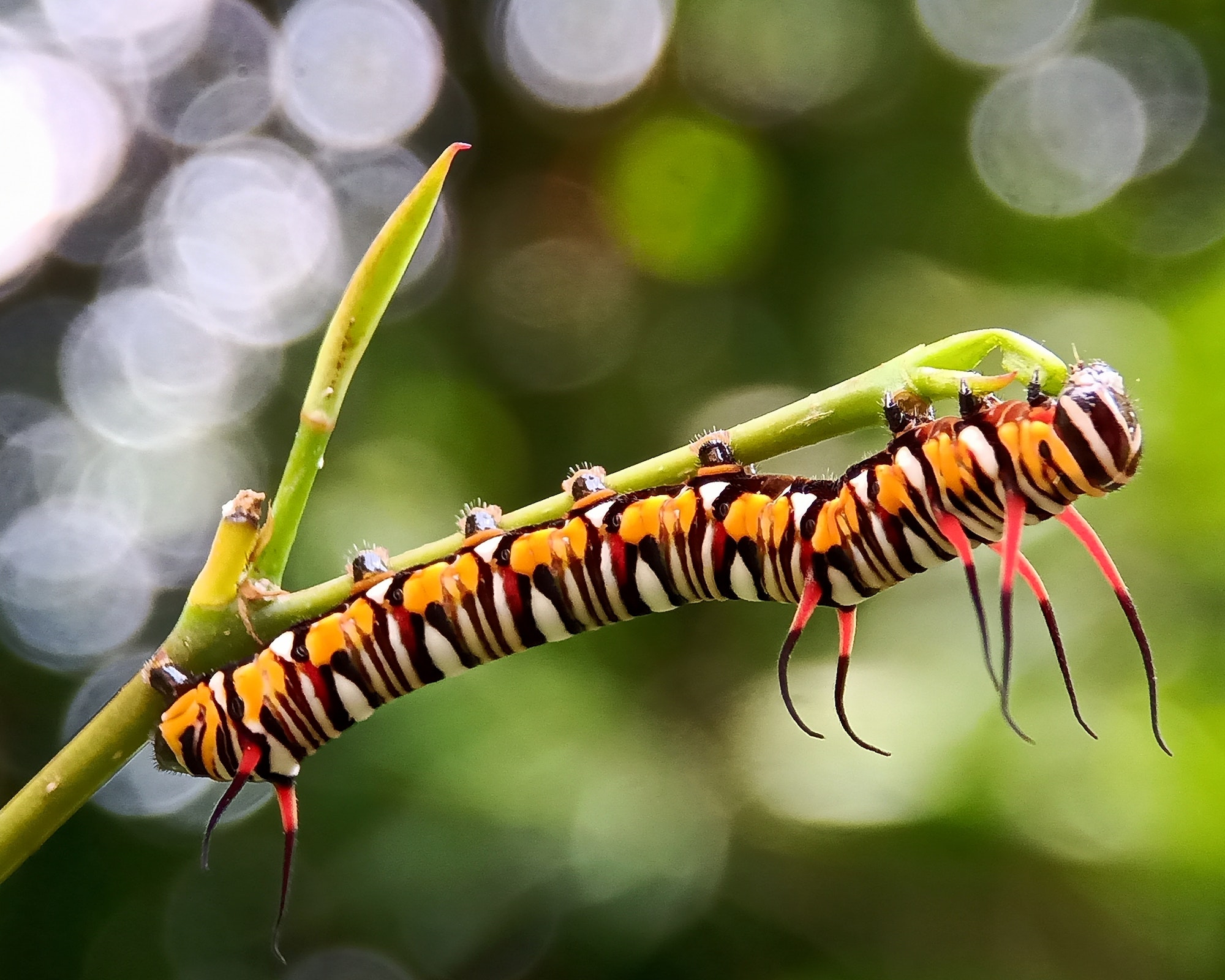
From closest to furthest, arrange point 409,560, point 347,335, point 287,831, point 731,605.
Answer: point 347,335 < point 409,560 < point 287,831 < point 731,605

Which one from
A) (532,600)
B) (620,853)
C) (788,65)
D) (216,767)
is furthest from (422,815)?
(788,65)

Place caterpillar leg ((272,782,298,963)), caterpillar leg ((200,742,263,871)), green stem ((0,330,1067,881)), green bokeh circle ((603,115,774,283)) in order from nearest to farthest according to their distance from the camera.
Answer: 1. green stem ((0,330,1067,881))
2. caterpillar leg ((272,782,298,963))
3. caterpillar leg ((200,742,263,871))
4. green bokeh circle ((603,115,774,283))

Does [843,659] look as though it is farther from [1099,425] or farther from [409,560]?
[409,560]

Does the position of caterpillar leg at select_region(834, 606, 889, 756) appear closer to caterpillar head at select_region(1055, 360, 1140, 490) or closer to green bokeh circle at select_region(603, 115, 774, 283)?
caterpillar head at select_region(1055, 360, 1140, 490)

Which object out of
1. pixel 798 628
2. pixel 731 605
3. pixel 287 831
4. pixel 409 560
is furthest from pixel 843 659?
pixel 731 605

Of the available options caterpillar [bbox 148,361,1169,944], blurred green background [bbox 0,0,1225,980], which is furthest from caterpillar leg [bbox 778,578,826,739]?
blurred green background [bbox 0,0,1225,980]

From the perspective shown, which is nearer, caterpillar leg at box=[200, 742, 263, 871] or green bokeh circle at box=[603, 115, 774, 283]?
caterpillar leg at box=[200, 742, 263, 871]

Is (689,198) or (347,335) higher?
(347,335)
